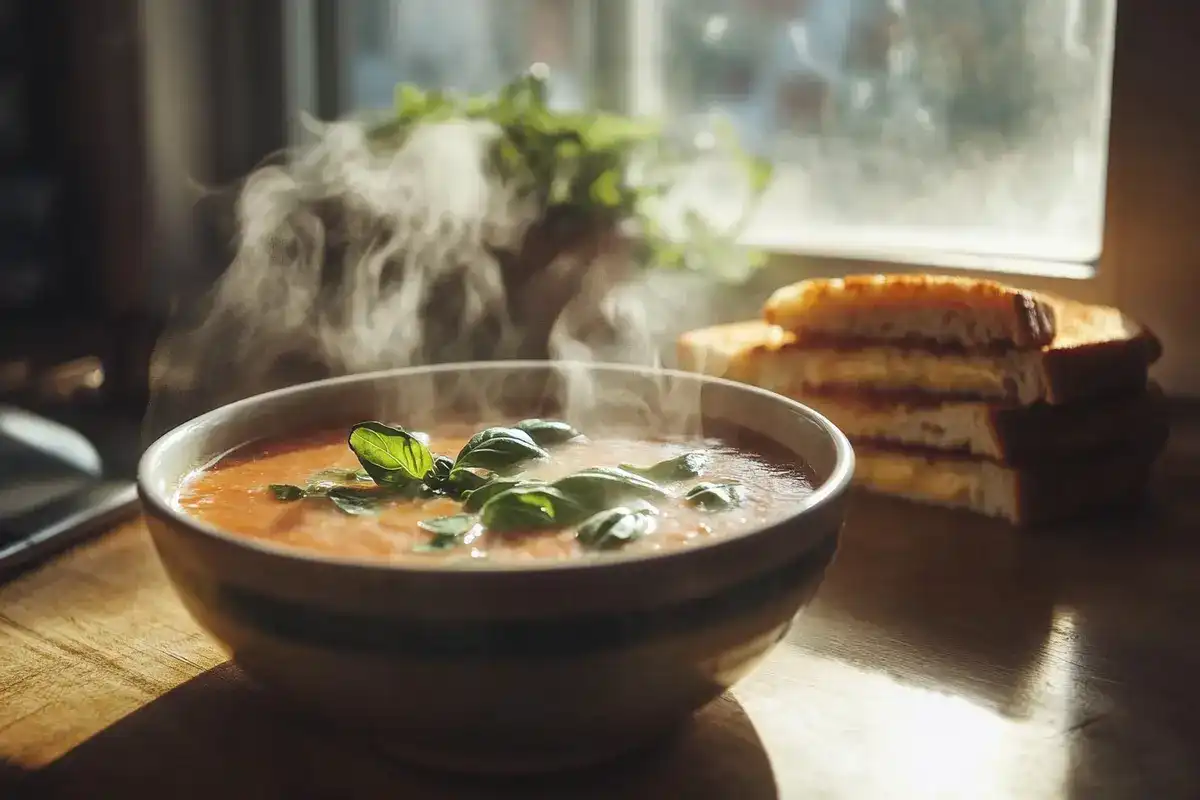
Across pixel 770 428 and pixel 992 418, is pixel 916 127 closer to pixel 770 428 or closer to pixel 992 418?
pixel 992 418

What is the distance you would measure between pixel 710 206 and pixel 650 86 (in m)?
0.26

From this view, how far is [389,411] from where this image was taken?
45.1 inches

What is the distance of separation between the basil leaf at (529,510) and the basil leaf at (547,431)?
24 cm

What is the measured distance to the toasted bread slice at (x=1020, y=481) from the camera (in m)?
1.24

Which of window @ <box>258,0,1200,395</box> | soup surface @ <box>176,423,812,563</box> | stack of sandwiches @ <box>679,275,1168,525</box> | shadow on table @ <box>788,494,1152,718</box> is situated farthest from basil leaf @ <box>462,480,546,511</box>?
window @ <box>258,0,1200,395</box>

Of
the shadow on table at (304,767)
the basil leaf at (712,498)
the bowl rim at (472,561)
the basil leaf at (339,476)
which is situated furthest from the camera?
the basil leaf at (339,476)

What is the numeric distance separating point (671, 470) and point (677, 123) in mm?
1304

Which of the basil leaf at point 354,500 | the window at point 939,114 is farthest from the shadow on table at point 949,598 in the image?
the window at point 939,114

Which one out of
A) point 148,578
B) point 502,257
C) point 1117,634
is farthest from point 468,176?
point 1117,634

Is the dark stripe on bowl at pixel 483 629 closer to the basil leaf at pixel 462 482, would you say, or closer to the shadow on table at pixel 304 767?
Result: the shadow on table at pixel 304 767

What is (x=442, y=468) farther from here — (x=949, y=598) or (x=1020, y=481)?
(x=1020, y=481)

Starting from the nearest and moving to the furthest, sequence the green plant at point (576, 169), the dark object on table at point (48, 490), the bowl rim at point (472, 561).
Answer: the bowl rim at point (472, 561) → the dark object on table at point (48, 490) → the green plant at point (576, 169)

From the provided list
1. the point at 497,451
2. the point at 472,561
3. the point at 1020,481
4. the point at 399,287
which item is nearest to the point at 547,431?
the point at 497,451

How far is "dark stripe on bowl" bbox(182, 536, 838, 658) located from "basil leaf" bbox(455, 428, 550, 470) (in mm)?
292
